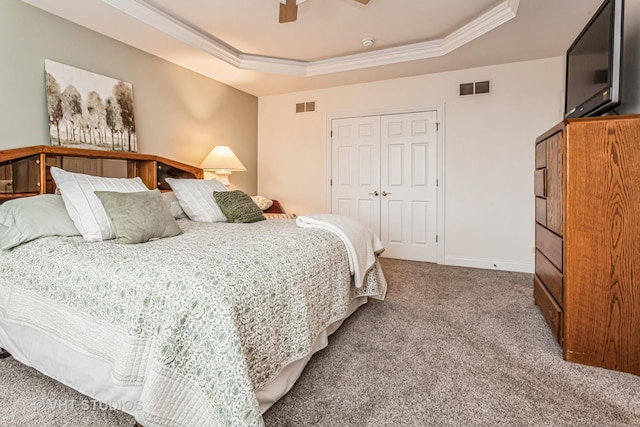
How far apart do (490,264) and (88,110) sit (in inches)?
179

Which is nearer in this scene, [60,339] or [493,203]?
[60,339]

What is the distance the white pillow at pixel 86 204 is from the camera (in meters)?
1.92

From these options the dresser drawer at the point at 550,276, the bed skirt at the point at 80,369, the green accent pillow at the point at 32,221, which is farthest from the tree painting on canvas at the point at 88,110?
the dresser drawer at the point at 550,276

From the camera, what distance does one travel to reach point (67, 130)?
109 inches

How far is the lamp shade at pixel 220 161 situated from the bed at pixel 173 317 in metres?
2.10

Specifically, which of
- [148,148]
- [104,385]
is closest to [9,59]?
[148,148]

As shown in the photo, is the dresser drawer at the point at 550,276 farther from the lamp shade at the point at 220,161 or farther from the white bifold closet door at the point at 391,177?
the lamp shade at the point at 220,161

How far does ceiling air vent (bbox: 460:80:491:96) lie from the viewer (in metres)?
3.91

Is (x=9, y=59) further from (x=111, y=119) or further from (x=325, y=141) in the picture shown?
(x=325, y=141)

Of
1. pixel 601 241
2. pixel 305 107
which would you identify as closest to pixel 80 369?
pixel 601 241

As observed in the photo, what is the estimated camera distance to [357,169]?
468 centimetres

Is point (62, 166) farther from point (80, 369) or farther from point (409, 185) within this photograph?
point (409, 185)

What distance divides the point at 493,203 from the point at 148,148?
3991 mm

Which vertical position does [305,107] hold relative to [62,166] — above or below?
above
